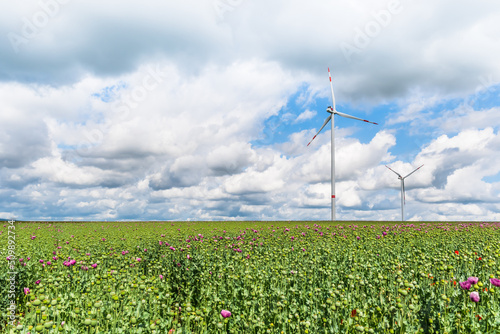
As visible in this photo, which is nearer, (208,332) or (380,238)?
(208,332)

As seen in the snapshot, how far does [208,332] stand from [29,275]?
17.6 feet

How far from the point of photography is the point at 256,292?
6.94m

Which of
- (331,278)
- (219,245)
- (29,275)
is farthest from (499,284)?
(29,275)

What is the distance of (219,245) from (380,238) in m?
6.71

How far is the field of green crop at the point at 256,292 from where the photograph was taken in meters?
5.42

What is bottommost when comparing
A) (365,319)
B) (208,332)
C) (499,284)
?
(208,332)

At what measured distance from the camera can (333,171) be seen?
41.0m

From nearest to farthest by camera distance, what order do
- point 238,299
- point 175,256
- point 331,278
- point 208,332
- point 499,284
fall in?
point 499,284
point 208,332
point 238,299
point 331,278
point 175,256

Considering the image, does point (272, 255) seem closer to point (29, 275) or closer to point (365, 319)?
point (365, 319)

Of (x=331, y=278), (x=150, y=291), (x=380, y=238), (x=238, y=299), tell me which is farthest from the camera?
(x=380, y=238)

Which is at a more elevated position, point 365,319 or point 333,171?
point 333,171

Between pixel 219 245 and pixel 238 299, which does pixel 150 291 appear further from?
pixel 219 245

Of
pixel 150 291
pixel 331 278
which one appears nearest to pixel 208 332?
pixel 150 291

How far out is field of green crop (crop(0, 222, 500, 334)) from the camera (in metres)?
5.42
